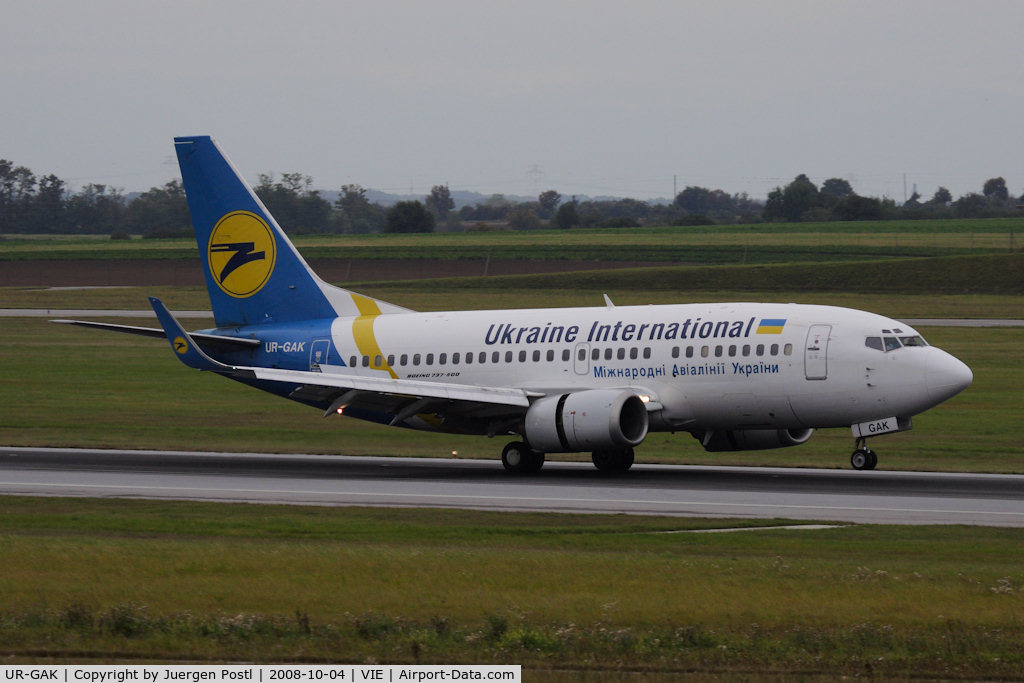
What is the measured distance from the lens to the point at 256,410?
176 ft

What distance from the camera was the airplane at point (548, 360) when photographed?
34250mm

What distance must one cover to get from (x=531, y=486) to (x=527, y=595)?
15.0 m

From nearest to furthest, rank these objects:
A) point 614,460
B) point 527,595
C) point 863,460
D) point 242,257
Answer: point 527,595 → point 863,460 → point 614,460 → point 242,257

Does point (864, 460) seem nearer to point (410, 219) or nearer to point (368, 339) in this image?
point (368, 339)

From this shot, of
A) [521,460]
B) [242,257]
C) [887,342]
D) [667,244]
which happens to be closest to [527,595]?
[521,460]

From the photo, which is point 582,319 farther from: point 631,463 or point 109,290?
point 109,290

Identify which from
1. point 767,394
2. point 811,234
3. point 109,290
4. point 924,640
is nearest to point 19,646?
point 924,640

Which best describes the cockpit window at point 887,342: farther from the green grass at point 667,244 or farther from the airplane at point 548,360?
the green grass at point 667,244

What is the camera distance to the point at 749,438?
36594 millimetres

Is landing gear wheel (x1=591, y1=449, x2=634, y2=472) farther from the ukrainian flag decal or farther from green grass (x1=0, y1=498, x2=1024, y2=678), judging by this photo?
green grass (x1=0, y1=498, x2=1024, y2=678)

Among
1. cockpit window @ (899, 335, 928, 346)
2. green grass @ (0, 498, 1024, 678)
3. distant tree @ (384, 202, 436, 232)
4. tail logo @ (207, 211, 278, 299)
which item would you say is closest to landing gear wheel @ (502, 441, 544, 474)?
cockpit window @ (899, 335, 928, 346)

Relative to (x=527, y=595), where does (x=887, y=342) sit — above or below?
above

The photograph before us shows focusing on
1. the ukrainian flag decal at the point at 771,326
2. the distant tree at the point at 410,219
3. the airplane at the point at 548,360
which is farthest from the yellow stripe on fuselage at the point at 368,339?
the distant tree at the point at 410,219

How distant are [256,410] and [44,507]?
25.5 metres
